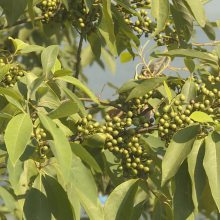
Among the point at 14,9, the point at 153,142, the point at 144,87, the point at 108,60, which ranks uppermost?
the point at 14,9

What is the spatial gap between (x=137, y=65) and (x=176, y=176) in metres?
0.59

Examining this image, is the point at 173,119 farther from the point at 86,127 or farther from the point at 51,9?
the point at 51,9

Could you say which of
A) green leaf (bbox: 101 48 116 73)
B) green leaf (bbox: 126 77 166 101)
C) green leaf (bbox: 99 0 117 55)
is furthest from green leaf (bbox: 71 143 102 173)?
green leaf (bbox: 101 48 116 73)

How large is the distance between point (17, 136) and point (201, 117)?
447 millimetres

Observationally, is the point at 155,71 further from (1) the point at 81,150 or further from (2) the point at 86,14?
(1) the point at 81,150

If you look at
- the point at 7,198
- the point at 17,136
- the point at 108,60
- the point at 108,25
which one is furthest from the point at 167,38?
the point at 108,60

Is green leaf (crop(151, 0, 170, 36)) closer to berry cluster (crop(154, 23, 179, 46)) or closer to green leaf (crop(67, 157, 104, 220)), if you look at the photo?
berry cluster (crop(154, 23, 179, 46))

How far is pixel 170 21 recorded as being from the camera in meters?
2.35

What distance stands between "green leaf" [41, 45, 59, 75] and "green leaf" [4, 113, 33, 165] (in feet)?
0.96

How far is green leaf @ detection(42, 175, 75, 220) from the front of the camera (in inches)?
57.7

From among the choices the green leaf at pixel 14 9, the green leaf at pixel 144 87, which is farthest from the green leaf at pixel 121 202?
the green leaf at pixel 14 9

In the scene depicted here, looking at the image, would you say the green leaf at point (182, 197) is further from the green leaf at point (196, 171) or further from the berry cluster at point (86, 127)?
the berry cluster at point (86, 127)

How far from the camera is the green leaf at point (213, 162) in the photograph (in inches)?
55.7

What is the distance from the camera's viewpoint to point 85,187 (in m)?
1.50
